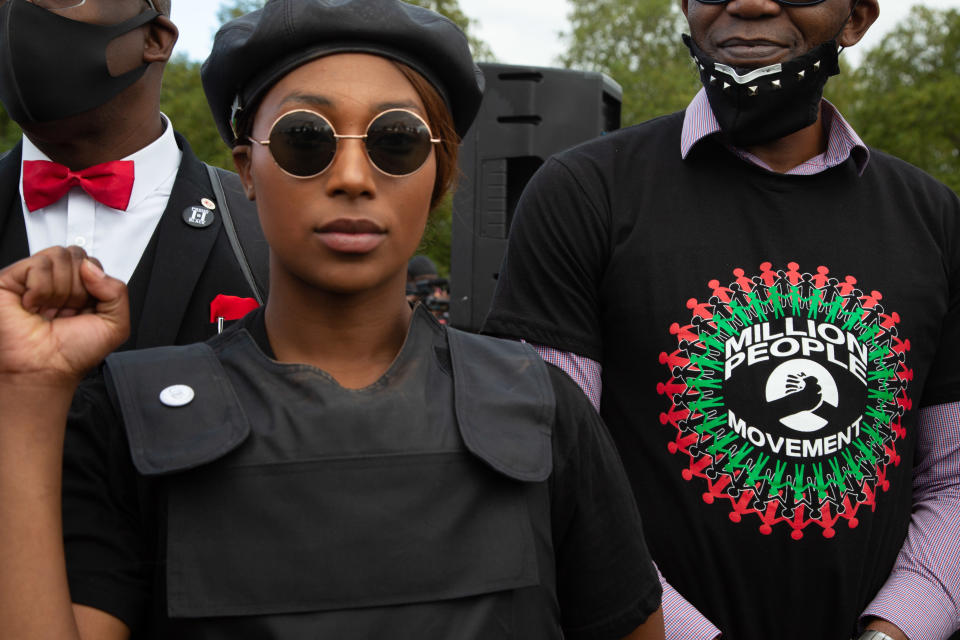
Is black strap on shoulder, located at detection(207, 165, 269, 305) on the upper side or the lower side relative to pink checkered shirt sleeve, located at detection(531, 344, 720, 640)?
upper

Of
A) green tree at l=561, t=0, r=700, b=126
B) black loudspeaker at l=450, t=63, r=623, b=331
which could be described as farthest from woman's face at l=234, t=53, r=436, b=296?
green tree at l=561, t=0, r=700, b=126

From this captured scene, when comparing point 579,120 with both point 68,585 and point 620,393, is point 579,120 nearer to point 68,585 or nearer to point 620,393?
point 620,393

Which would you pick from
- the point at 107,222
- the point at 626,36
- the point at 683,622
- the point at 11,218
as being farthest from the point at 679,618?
the point at 626,36

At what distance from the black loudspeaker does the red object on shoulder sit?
2553 millimetres

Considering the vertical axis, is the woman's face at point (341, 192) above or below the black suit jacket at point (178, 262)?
above

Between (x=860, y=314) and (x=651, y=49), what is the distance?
1518 inches

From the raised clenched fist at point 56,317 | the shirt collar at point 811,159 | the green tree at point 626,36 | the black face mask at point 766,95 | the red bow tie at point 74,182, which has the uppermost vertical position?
the green tree at point 626,36

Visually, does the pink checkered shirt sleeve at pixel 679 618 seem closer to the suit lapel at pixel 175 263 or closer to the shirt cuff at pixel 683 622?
the shirt cuff at pixel 683 622

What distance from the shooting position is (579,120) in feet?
16.3

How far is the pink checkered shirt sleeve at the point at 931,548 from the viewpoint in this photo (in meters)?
2.25

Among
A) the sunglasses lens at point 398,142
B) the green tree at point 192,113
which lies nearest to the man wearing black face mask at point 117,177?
the sunglasses lens at point 398,142

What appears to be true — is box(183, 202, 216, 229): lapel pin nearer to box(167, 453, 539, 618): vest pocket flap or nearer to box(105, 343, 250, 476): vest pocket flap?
box(105, 343, 250, 476): vest pocket flap

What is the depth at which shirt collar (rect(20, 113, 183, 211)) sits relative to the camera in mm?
2707

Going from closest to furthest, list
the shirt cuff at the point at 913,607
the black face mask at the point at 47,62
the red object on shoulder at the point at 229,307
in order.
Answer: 1. the shirt cuff at the point at 913,607
2. the red object on shoulder at the point at 229,307
3. the black face mask at the point at 47,62
